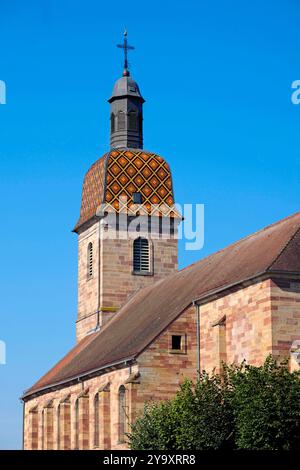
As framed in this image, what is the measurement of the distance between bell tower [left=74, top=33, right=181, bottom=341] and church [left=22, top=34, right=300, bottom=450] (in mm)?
55

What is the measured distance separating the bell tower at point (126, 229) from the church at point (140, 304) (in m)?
0.06

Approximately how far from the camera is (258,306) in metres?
49.7

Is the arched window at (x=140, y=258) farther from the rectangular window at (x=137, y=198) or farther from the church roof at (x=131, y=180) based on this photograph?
the church roof at (x=131, y=180)

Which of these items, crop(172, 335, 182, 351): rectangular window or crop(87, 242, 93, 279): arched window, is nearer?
crop(172, 335, 182, 351): rectangular window

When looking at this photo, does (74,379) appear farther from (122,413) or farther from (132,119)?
(132,119)

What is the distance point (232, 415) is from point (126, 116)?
31.5m

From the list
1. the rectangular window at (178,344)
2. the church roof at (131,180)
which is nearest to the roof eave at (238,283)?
the rectangular window at (178,344)

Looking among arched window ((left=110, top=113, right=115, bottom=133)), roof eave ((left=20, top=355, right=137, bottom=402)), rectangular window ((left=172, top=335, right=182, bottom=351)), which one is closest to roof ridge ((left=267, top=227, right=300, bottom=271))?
rectangular window ((left=172, top=335, right=182, bottom=351))

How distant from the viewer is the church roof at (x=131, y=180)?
2876 inches

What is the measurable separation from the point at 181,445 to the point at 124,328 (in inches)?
679

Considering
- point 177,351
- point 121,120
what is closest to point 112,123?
point 121,120

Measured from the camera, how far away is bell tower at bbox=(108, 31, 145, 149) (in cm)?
7531

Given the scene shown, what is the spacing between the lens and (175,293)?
201ft

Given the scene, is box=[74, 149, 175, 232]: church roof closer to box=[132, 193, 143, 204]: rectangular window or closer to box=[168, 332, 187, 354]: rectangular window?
box=[132, 193, 143, 204]: rectangular window
